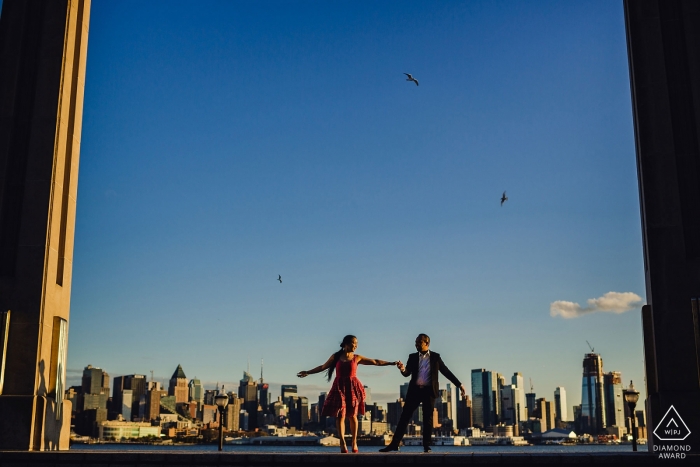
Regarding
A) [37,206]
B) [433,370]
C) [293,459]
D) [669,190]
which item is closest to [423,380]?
[433,370]

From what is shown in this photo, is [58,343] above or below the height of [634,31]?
below

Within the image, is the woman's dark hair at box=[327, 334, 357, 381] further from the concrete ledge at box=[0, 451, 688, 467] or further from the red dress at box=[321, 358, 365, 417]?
the concrete ledge at box=[0, 451, 688, 467]

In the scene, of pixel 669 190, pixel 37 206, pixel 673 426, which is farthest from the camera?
pixel 37 206

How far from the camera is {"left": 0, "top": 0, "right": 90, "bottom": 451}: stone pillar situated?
56.9ft

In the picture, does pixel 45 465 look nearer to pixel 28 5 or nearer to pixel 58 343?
pixel 58 343

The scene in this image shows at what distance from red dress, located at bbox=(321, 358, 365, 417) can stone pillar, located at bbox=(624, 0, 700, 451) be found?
18.6 feet

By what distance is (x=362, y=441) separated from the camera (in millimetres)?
128125

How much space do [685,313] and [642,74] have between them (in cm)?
498

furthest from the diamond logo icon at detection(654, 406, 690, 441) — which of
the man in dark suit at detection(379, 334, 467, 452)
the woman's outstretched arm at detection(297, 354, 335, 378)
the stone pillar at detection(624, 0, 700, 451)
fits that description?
the woman's outstretched arm at detection(297, 354, 335, 378)

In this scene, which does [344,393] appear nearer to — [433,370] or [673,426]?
[433,370]

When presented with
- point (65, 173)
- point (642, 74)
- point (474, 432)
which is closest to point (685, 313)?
point (642, 74)

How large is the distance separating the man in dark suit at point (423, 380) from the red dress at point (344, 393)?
0.86 meters

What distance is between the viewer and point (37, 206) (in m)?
18.0

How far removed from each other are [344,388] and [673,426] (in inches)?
244
